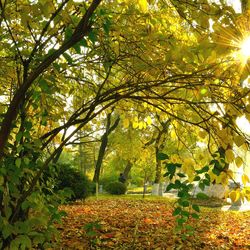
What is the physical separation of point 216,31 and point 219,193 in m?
19.0

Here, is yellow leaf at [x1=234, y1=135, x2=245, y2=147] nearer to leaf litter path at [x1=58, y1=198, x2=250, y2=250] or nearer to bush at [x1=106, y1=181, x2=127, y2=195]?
leaf litter path at [x1=58, y1=198, x2=250, y2=250]

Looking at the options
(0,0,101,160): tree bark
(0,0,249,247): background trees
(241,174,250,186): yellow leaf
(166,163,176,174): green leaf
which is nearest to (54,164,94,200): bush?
(0,0,249,247): background trees

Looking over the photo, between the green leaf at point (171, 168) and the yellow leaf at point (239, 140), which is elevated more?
the yellow leaf at point (239, 140)

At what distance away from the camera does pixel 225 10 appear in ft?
6.95

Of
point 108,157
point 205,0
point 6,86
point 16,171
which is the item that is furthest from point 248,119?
point 108,157

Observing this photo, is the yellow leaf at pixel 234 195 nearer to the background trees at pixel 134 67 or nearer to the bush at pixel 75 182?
the background trees at pixel 134 67

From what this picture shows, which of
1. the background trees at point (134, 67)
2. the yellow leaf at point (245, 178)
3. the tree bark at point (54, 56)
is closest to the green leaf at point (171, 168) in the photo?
the background trees at point (134, 67)

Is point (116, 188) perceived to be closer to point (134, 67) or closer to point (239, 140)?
point (134, 67)

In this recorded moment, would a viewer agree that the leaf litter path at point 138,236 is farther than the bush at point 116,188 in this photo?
No

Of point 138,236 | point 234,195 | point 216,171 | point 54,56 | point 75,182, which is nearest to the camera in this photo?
point 54,56

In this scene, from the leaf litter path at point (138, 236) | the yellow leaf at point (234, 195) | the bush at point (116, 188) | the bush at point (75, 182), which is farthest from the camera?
the bush at point (116, 188)

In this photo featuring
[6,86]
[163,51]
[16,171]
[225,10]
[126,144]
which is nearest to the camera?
[225,10]

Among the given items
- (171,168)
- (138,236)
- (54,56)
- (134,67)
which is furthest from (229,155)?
(138,236)

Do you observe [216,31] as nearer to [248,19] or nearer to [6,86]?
[248,19]
